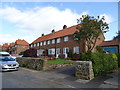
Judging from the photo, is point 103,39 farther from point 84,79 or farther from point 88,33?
point 84,79

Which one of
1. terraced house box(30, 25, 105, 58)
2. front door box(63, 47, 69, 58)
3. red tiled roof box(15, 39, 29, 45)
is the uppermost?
red tiled roof box(15, 39, 29, 45)

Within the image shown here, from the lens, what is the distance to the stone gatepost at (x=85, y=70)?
877 cm

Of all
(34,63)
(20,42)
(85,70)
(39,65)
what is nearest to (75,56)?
(34,63)

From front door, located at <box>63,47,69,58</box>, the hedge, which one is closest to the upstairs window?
front door, located at <box>63,47,69,58</box>

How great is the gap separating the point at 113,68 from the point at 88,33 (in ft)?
18.8

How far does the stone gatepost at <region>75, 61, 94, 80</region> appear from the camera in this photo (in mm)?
8773

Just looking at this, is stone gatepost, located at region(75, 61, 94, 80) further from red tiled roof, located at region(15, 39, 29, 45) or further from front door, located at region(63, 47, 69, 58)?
red tiled roof, located at region(15, 39, 29, 45)

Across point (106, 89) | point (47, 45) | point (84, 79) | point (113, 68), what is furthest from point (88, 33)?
point (47, 45)

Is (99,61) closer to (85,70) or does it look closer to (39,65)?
(85,70)

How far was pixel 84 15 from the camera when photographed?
54.0ft

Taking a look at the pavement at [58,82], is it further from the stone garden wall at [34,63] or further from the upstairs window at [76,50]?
the upstairs window at [76,50]

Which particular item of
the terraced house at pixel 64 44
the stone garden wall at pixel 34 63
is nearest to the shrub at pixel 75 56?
the terraced house at pixel 64 44

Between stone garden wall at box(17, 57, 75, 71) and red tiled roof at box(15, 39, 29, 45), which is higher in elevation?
red tiled roof at box(15, 39, 29, 45)

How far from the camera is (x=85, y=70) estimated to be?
8961mm
